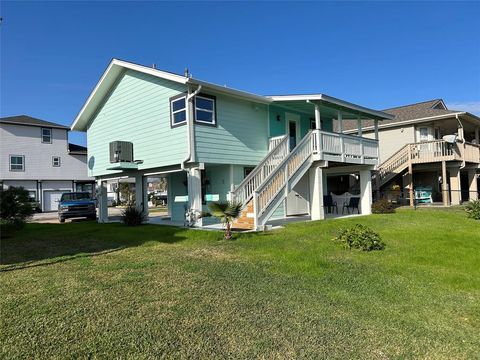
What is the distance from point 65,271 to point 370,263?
6194 millimetres

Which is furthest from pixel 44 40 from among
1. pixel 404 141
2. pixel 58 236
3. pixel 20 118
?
pixel 20 118

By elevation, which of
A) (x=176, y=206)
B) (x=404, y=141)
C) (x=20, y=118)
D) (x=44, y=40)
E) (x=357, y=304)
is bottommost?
(x=357, y=304)

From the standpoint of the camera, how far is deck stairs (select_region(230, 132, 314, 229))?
11359mm

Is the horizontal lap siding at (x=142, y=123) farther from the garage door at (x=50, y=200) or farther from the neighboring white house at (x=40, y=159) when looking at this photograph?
the garage door at (x=50, y=200)

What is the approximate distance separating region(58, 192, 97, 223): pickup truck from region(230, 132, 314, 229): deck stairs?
12972mm

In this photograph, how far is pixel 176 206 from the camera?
16.6m

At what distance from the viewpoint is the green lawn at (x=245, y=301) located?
3551 mm

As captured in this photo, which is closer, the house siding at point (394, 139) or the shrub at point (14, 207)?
the shrub at point (14, 207)

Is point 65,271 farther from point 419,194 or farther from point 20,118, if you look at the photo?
point 20,118

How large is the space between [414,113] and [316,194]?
1406 cm

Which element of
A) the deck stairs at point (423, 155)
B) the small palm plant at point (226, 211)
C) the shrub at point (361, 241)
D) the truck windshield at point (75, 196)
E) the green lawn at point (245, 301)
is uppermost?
the deck stairs at point (423, 155)

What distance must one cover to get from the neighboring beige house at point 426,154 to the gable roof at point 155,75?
405cm

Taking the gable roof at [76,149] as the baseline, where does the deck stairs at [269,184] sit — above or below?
below

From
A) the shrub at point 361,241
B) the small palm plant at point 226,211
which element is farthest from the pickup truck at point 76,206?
the shrub at point 361,241
